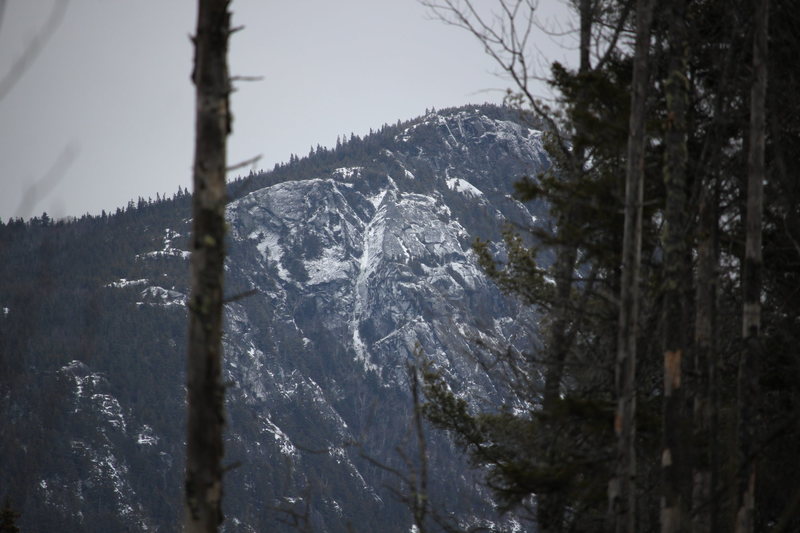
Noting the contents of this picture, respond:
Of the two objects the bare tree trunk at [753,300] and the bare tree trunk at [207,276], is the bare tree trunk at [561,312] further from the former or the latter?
the bare tree trunk at [207,276]

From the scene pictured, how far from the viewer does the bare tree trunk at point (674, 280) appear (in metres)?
7.28

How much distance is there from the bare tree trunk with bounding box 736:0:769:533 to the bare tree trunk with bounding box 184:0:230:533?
5.95 meters

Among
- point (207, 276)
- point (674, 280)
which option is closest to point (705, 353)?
point (674, 280)

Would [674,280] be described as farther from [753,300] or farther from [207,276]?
[207,276]

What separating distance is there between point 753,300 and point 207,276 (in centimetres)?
636

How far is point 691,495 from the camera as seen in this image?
8562mm

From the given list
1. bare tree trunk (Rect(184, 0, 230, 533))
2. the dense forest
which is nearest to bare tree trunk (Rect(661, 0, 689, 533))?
the dense forest

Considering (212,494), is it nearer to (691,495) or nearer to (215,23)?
(215,23)

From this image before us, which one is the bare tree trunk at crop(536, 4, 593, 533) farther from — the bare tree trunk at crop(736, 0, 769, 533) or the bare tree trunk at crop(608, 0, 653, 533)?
the bare tree trunk at crop(736, 0, 769, 533)

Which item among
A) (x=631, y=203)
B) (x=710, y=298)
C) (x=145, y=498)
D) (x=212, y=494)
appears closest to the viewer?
(x=212, y=494)

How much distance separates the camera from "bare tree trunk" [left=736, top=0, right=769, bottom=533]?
7.79 metres

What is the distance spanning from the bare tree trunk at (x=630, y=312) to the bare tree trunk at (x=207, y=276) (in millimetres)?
4395

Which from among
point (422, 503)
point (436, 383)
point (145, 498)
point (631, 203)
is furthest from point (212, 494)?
point (145, 498)

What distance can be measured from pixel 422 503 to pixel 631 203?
3.62m
